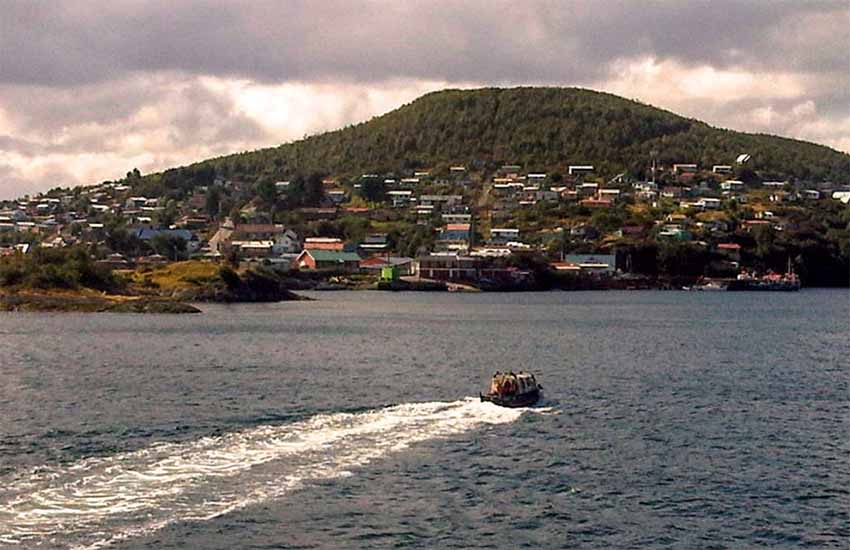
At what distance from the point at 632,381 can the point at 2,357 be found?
36.0 meters

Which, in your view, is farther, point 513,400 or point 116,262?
point 116,262

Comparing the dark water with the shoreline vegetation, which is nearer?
the dark water

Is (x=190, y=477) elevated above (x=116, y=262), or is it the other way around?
(x=116, y=262)

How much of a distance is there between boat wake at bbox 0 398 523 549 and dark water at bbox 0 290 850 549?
10 cm

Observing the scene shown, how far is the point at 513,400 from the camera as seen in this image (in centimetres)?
5034

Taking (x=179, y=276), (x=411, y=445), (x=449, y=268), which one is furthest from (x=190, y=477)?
(x=449, y=268)

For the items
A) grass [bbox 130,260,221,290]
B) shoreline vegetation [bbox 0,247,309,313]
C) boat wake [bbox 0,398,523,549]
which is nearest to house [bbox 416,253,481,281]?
shoreline vegetation [bbox 0,247,309,313]

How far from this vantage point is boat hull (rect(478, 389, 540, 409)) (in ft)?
165

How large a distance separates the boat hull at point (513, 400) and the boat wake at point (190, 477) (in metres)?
3.53

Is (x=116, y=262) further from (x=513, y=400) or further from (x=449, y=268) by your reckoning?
(x=513, y=400)

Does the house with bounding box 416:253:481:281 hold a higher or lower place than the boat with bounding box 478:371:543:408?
higher

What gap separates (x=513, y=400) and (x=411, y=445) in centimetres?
1024

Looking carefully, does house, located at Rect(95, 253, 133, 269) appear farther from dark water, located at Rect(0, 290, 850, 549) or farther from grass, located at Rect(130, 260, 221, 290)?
dark water, located at Rect(0, 290, 850, 549)

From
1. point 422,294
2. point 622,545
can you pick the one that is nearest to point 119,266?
point 422,294
